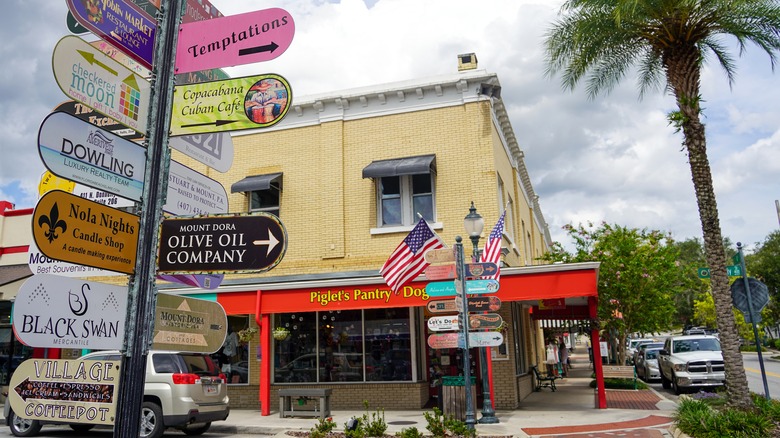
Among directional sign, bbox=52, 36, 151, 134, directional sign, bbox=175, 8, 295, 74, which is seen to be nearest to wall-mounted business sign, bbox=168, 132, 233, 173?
directional sign, bbox=52, 36, 151, 134

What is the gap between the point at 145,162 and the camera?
12.8 ft

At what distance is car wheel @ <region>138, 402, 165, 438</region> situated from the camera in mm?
11078

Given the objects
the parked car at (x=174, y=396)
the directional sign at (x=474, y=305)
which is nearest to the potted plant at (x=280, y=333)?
the parked car at (x=174, y=396)

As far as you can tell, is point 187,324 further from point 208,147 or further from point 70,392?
point 208,147

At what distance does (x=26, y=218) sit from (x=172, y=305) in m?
20.1

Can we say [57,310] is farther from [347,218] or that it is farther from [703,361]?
[703,361]

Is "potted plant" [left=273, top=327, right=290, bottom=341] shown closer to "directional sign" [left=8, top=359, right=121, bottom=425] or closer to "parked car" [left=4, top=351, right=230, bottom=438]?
"parked car" [left=4, top=351, right=230, bottom=438]

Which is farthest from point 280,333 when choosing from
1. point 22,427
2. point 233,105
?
point 233,105

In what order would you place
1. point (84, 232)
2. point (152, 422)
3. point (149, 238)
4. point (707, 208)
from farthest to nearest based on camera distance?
point (707, 208)
point (152, 422)
point (149, 238)
point (84, 232)

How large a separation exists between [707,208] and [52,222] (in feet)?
37.4

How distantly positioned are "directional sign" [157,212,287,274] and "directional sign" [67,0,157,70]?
3.97 ft

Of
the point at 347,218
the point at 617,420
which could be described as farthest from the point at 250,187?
the point at 617,420

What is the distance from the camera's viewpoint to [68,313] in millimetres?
3225

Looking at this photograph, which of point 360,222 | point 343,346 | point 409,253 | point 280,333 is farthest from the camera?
point 360,222
